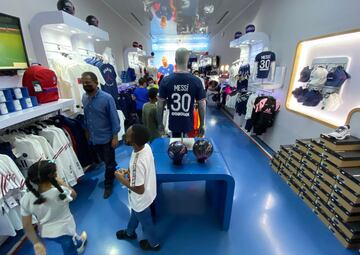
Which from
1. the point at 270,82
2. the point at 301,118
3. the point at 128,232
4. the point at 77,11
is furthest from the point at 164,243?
the point at 77,11

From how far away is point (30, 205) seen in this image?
48.1 inches

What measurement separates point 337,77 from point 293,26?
5.12ft

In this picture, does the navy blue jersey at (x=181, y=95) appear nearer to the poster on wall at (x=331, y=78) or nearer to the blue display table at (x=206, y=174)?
the blue display table at (x=206, y=174)

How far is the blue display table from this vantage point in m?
1.75

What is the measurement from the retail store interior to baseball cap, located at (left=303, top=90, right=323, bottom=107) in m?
0.03

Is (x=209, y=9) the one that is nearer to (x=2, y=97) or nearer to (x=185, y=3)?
(x=185, y=3)

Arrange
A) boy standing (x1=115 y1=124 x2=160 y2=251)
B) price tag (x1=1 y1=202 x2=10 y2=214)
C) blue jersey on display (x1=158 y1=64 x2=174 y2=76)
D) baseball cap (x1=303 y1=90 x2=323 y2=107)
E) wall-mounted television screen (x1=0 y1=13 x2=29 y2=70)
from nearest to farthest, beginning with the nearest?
boy standing (x1=115 y1=124 x2=160 y2=251), price tag (x1=1 y1=202 x2=10 y2=214), wall-mounted television screen (x1=0 y1=13 x2=29 y2=70), baseball cap (x1=303 y1=90 x2=323 y2=107), blue jersey on display (x1=158 y1=64 x2=174 y2=76)

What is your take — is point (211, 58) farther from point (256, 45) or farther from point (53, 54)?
point (53, 54)

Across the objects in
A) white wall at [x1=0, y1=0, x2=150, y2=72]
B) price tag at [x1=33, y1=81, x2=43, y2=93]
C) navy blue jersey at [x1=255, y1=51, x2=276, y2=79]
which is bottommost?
price tag at [x1=33, y1=81, x2=43, y2=93]

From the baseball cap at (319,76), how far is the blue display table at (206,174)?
187 cm

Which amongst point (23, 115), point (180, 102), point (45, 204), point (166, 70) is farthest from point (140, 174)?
point (166, 70)

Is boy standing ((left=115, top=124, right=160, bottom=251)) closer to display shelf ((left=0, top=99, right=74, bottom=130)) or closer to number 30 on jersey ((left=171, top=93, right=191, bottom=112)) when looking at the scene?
number 30 on jersey ((left=171, top=93, right=191, bottom=112))

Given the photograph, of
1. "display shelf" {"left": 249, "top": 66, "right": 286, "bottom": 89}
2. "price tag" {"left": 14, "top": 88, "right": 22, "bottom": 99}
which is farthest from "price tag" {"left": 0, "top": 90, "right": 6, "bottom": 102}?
"display shelf" {"left": 249, "top": 66, "right": 286, "bottom": 89}

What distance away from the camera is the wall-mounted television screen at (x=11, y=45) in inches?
79.4
